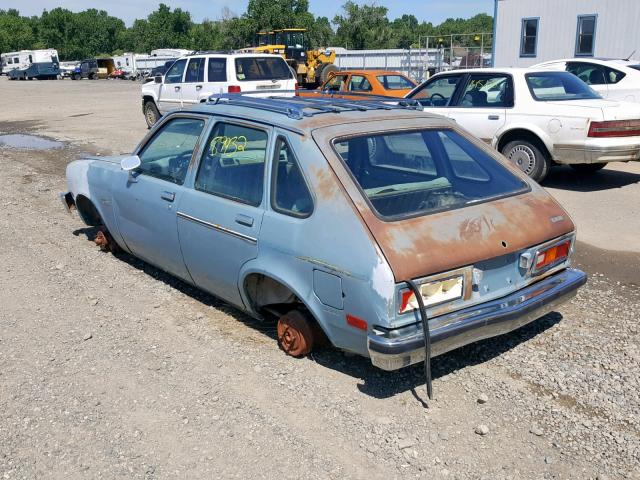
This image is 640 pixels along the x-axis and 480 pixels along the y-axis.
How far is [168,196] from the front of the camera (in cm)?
484

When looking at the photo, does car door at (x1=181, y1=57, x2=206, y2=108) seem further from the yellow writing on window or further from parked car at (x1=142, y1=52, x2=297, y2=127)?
the yellow writing on window

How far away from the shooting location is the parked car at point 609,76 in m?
12.5

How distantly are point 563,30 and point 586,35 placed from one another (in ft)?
2.79

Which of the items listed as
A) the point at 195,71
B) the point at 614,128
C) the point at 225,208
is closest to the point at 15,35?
the point at 195,71

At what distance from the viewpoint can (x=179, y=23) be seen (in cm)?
9762

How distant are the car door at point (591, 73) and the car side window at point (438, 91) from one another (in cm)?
439

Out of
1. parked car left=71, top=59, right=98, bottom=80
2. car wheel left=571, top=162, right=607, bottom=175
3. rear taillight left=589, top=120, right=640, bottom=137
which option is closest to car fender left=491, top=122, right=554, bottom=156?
rear taillight left=589, top=120, right=640, bottom=137

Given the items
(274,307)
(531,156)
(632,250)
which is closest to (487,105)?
(531,156)

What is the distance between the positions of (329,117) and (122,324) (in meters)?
2.18

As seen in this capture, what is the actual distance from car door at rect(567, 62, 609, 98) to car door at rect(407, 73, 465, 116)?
439 cm

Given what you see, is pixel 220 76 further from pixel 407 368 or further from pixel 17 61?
pixel 17 61

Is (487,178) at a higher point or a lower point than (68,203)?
higher

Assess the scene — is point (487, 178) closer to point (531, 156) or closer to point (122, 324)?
point (122, 324)

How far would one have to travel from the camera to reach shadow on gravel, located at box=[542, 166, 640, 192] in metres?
9.46
